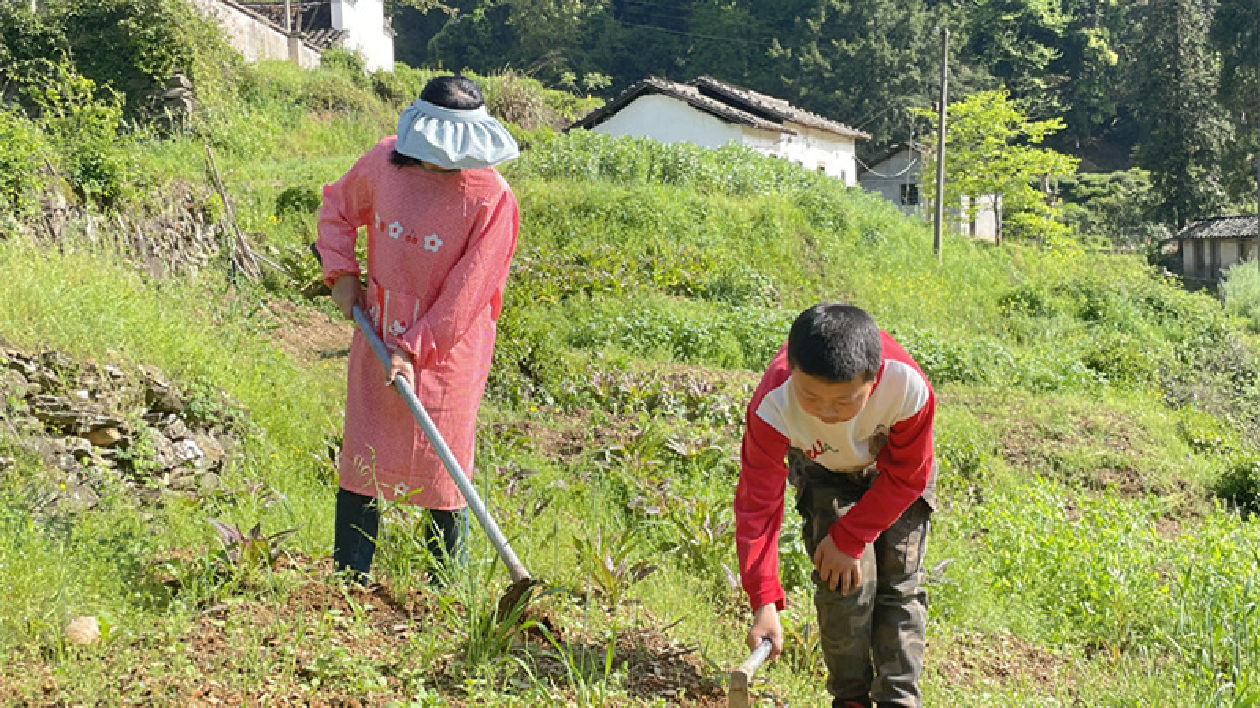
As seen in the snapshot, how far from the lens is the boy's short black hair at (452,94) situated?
321 cm

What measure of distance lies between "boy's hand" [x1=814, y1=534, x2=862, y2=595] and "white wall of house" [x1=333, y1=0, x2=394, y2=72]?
→ 29669 mm

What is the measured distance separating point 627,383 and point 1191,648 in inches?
182

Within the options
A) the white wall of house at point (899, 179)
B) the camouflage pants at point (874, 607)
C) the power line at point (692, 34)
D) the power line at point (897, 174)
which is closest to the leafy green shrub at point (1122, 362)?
the camouflage pants at point (874, 607)

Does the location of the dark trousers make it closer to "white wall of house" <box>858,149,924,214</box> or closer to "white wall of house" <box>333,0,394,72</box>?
"white wall of house" <box>333,0,394,72</box>

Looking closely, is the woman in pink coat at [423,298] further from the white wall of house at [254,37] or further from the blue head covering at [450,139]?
the white wall of house at [254,37]

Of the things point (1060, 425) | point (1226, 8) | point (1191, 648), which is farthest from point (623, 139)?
point (1226, 8)

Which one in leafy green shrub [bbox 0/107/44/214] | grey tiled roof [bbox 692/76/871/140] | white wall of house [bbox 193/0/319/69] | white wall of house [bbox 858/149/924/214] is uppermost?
white wall of house [bbox 193/0/319/69]

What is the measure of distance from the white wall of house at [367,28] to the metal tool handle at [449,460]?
2892cm

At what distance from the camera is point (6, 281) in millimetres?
5289

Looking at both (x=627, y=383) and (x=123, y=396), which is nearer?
(x=123, y=396)

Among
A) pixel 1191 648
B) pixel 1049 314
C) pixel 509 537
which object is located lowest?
pixel 1049 314

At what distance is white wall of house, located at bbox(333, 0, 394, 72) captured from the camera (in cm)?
3189

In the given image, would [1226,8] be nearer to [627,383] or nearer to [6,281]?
[627,383]

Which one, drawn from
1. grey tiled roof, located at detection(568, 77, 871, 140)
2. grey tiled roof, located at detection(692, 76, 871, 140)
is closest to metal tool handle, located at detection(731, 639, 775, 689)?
grey tiled roof, located at detection(568, 77, 871, 140)
